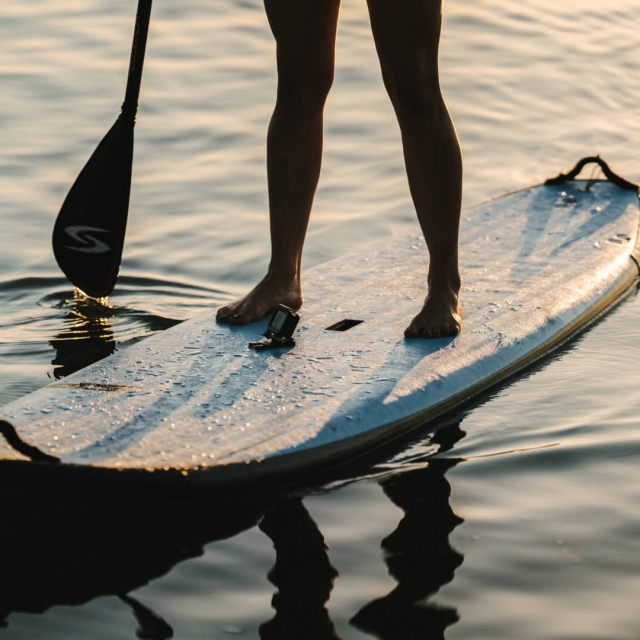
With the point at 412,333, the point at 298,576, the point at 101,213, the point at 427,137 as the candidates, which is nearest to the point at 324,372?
the point at 412,333

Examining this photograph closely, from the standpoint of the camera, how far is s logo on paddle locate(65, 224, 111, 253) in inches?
116

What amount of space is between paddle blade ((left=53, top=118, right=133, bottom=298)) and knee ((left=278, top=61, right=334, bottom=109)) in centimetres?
42

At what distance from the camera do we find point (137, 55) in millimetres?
2770

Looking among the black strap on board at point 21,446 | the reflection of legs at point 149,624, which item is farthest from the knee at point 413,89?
the reflection of legs at point 149,624

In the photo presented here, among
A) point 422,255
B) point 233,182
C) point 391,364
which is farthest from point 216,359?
point 233,182

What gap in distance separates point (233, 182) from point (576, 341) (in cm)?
205

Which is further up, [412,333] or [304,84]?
[304,84]

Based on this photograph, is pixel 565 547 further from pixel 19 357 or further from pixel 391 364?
pixel 19 357

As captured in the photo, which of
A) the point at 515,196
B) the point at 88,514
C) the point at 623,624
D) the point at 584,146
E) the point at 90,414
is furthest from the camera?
the point at 584,146

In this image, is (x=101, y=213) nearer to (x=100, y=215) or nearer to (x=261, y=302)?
(x=100, y=215)

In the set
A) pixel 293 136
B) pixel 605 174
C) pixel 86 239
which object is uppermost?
pixel 293 136

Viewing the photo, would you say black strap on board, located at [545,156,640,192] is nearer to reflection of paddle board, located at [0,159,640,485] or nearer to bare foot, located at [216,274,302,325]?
reflection of paddle board, located at [0,159,640,485]

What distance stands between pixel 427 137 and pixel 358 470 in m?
0.86

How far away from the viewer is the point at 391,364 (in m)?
2.47
